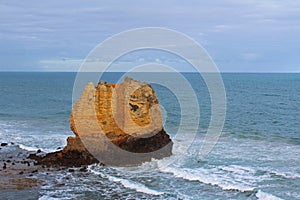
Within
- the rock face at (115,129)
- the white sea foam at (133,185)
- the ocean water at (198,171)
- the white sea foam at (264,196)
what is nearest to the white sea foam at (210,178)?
the ocean water at (198,171)

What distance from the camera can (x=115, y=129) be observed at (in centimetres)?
3294

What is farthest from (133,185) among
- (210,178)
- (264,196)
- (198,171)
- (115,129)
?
(264,196)

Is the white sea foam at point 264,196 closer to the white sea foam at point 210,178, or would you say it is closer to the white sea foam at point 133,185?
the white sea foam at point 210,178

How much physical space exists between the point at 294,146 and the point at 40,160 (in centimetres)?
2225

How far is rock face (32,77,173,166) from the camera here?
32344mm

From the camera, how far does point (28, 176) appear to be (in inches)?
1150

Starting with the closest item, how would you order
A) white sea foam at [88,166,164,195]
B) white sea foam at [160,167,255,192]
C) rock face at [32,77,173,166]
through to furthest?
white sea foam at [88,166,164,195]
white sea foam at [160,167,255,192]
rock face at [32,77,173,166]

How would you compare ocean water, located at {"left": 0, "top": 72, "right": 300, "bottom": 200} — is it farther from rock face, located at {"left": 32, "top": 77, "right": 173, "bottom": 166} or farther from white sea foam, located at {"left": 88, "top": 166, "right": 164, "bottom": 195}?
rock face, located at {"left": 32, "top": 77, "right": 173, "bottom": 166}

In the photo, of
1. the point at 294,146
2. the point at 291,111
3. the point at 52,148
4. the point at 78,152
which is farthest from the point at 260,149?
the point at 291,111

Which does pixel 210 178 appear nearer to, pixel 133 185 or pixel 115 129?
pixel 133 185

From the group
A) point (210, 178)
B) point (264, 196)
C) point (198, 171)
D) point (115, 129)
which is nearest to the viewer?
point (264, 196)

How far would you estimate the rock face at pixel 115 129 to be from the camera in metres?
32.3

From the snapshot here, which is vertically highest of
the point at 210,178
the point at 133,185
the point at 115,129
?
the point at 115,129

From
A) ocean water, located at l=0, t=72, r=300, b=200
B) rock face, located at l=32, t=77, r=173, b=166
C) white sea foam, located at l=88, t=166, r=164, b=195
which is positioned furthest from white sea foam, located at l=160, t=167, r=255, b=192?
rock face, located at l=32, t=77, r=173, b=166
